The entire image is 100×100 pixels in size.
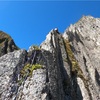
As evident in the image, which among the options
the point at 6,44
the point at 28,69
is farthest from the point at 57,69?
the point at 6,44

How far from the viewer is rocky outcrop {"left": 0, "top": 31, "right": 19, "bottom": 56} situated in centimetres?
3759

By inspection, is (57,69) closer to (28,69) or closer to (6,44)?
(28,69)

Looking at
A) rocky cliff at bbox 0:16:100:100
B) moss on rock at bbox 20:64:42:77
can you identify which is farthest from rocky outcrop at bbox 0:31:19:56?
moss on rock at bbox 20:64:42:77

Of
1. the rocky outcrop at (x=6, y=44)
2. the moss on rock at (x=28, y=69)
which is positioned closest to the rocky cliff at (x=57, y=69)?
the moss on rock at (x=28, y=69)

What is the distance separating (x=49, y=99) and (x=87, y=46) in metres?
29.0

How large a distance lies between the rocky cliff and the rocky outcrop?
0.56m

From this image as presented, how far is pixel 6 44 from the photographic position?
3997 centimetres

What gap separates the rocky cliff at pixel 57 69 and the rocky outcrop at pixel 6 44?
22.0 inches

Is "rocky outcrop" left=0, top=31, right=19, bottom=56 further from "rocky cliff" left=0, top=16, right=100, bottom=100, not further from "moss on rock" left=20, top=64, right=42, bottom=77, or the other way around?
"moss on rock" left=20, top=64, right=42, bottom=77

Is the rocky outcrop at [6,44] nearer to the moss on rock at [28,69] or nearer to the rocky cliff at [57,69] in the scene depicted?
the rocky cliff at [57,69]

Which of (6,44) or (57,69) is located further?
(6,44)

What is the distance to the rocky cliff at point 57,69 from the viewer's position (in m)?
18.9

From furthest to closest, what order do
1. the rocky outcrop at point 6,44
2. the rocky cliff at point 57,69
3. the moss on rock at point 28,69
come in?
the rocky outcrop at point 6,44 → the moss on rock at point 28,69 → the rocky cliff at point 57,69

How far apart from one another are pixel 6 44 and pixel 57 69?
53.6 feet
